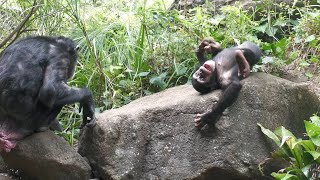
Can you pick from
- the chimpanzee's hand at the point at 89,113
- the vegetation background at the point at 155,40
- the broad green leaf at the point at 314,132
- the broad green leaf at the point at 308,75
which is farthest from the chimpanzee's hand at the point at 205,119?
the broad green leaf at the point at 308,75

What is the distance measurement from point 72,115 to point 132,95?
2.53ft

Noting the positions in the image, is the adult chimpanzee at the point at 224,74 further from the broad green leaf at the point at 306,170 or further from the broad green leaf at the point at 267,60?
the broad green leaf at the point at 306,170

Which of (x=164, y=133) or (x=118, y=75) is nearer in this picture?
(x=164, y=133)

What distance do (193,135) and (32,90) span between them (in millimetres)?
1448

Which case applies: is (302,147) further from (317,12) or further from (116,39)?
(116,39)

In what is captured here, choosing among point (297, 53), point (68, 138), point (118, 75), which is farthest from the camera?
point (118, 75)

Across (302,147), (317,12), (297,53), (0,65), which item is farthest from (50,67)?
(317,12)

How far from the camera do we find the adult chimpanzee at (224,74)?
4.40 metres

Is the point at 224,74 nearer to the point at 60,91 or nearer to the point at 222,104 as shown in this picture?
the point at 222,104

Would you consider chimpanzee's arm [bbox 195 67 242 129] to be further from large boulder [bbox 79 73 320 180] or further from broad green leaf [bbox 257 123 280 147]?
broad green leaf [bbox 257 123 280 147]

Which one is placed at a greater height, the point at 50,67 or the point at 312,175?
the point at 50,67

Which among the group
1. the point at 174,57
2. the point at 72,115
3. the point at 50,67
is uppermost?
the point at 50,67

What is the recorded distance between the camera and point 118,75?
6531 millimetres

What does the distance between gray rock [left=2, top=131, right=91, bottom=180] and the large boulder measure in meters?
0.20
